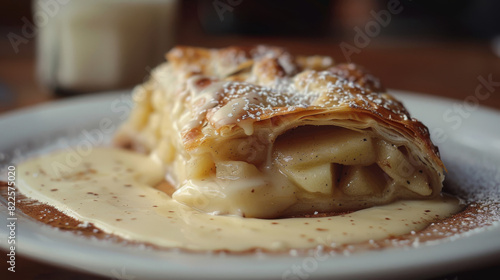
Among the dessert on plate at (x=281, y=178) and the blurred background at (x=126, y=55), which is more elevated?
the blurred background at (x=126, y=55)

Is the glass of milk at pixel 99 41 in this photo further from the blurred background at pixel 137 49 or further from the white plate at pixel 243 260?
the white plate at pixel 243 260

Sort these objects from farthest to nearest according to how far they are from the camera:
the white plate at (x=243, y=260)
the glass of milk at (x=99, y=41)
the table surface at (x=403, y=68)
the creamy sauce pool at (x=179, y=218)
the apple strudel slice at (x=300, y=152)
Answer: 1. the table surface at (x=403, y=68)
2. the glass of milk at (x=99, y=41)
3. the apple strudel slice at (x=300, y=152)
4. the creamy sauce pool at (x=179, y=218)
5. the white plate at (x=243, y=260)

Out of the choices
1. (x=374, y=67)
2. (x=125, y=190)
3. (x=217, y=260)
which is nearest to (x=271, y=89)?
(x=125, y=190)

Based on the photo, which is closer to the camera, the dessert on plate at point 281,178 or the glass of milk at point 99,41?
the dessert on plate at point 281,178

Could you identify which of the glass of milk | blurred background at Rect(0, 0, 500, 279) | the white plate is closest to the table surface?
blurred background at Rect(0, 0, 500, 279)

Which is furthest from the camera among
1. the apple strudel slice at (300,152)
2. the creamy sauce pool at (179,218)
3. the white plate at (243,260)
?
the apple strudel slice at (300,152)

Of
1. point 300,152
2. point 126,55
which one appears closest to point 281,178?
point 300,152

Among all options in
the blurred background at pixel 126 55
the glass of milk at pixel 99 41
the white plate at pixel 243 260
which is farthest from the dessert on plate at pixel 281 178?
the glass of milk at pixel 99 41

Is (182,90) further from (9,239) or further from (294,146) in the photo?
(9,239)
